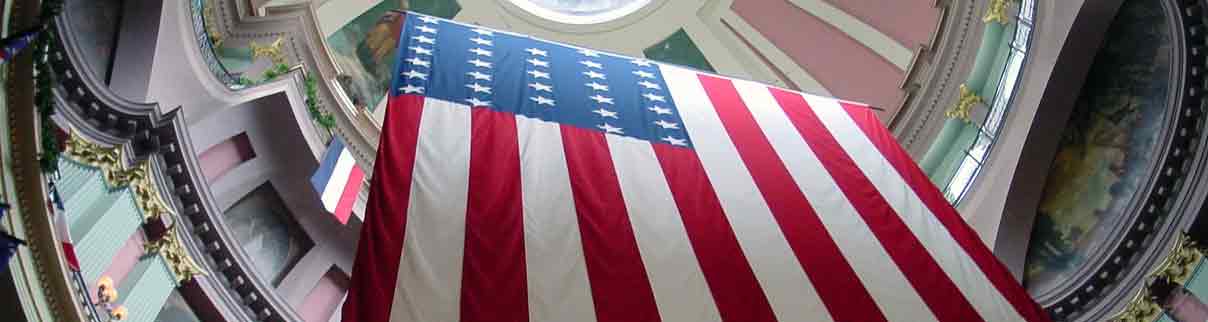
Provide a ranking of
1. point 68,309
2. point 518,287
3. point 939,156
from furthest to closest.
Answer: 1. point 939,156
2. point 68,309
3. point 518,287

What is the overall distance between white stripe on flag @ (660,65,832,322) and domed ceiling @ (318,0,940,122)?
6.78 metres

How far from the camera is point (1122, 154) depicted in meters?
10.7

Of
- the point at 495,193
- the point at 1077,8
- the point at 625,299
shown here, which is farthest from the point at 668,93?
the point at 1077,8

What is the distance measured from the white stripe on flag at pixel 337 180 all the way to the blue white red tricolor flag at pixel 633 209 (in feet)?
10.1

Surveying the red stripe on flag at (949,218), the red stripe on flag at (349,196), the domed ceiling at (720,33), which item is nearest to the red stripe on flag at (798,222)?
the red stripe on flag at (949,218)

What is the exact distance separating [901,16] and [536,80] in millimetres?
9027

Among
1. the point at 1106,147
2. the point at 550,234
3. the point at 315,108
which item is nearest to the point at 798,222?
the point at 550,234

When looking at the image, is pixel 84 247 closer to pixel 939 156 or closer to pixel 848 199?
pixel 848 199

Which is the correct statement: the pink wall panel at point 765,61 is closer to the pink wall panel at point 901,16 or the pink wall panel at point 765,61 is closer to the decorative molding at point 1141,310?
the pink wall panel at point 901,16

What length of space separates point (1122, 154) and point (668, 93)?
16.3 feet

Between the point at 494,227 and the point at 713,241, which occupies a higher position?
the point at 494,227

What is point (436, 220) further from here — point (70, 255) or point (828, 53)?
point (828, 53)

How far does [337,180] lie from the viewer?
1225 cm

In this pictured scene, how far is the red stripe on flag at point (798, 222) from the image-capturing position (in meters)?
6.50
